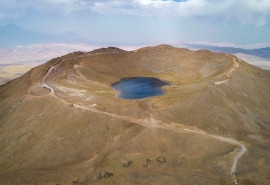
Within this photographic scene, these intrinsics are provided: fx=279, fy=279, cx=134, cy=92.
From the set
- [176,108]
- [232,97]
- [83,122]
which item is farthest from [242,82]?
[83,122]

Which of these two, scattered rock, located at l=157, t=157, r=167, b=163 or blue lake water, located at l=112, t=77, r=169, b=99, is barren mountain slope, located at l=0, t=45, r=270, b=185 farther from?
blue lake water, located at l=112, t=77, r=169, b=99

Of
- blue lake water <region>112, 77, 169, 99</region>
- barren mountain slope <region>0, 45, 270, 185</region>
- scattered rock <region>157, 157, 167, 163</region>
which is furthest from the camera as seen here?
blue lake water <region>112, 77, 169, 99</region>

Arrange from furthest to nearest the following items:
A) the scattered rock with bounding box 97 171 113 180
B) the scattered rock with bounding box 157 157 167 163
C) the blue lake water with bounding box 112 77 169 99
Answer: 1. the blue lake water with bounding box 112 77 169 99
2. the scattered rock with bounding box 157 157 167 163
3. the scattered rock with bounding box 97 171 113 180

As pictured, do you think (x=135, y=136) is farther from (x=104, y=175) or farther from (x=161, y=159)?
(x=104, y=175)

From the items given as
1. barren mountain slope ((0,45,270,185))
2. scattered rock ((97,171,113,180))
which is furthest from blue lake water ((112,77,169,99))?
scattered rock ((97,171,113,180))

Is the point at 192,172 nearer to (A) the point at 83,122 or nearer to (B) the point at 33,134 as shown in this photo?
(A) the point at 83,122

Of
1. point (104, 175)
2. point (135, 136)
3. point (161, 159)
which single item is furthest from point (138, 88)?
point (104, 175)

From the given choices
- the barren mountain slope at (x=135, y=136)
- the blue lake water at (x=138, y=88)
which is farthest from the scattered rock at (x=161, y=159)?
the blue lake water at (x=138, y=88)
